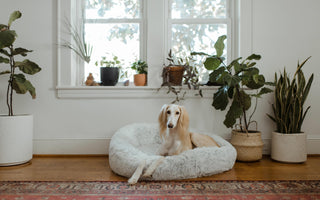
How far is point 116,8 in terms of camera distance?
3.16 metres

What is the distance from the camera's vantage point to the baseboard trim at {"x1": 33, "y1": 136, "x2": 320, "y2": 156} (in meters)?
2.83

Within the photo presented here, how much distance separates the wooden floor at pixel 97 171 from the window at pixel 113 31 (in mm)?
1211

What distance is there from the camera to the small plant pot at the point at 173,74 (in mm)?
2844

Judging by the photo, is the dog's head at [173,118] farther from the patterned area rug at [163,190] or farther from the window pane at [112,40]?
the window pane at [112,40]

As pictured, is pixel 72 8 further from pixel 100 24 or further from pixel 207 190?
pixel 207 190

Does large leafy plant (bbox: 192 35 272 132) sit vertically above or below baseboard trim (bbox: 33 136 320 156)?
above

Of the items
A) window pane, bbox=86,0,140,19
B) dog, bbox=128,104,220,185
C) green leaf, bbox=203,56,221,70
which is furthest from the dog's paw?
window pane, bbox=86,0,140,19

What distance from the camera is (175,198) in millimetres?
1555

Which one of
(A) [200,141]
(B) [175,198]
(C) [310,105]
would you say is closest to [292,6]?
(C) [310,105]

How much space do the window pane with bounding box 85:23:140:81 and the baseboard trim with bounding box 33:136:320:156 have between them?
0.92 meters

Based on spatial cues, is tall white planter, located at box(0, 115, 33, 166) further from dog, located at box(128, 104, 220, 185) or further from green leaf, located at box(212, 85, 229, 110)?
green leaf, located at box(212, 85, 229, 110)

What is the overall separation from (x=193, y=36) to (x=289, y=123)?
5.11 ft

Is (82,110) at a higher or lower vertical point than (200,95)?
lower

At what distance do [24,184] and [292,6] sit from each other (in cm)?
334
